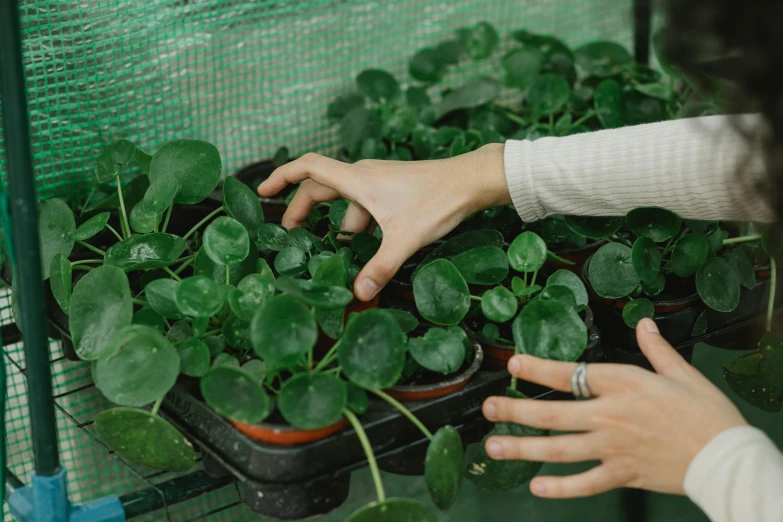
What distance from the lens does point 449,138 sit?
120cm

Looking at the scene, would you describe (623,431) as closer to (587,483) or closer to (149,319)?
(587,483)

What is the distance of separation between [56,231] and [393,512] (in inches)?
18.6

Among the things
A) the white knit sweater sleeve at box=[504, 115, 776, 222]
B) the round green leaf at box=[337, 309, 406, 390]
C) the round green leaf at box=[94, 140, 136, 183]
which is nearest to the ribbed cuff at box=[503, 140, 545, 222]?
the white knit sweater sleeve at box=[504, 115, 776, 222]

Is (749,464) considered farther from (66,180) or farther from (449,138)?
(66,180)

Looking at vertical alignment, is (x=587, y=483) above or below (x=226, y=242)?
below

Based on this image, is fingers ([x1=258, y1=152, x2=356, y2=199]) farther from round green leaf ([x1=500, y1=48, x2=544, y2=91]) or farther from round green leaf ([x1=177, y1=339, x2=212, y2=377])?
round green leaf ([x1=500, y1=48, x2=544, y2=91])

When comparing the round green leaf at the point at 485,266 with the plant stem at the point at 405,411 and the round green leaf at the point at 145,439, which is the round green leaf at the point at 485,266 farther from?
the round green leaf at the point at 145,439

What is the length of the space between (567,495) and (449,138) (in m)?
0.64

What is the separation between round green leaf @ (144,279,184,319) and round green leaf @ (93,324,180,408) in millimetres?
60

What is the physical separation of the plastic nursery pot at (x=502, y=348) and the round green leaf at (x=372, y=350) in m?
0.14

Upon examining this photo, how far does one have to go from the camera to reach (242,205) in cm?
89

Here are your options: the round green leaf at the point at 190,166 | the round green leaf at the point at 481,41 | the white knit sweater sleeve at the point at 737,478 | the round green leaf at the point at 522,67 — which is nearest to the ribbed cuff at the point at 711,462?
the white knit sweater sleeve at the point at 737,478

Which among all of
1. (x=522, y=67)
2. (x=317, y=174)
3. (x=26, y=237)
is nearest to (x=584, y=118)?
(x=522, y=67)

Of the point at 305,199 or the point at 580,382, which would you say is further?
the point at 305,199
